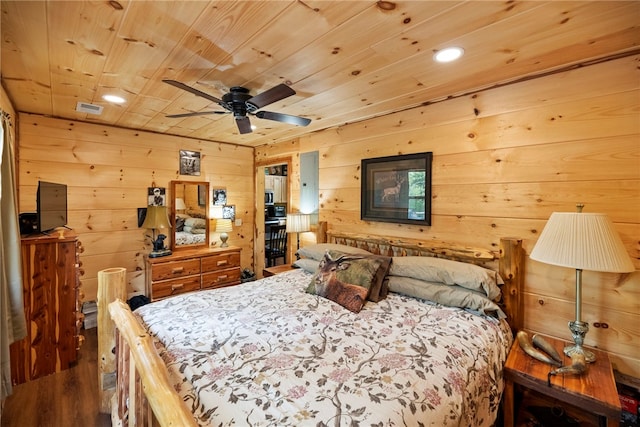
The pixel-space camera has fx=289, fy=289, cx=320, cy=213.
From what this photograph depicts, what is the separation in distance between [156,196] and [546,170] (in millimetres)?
4137

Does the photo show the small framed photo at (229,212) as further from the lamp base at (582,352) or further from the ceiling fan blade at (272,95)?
the lamp base at (582,352)

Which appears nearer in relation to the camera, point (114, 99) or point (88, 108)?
point (114, 99)

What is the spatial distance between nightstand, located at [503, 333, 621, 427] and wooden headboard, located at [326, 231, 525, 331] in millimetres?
299

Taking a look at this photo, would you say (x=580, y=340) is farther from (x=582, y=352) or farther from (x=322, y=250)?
(x=322, y=250)

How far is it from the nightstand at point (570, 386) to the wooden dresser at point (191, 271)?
335 centimetres

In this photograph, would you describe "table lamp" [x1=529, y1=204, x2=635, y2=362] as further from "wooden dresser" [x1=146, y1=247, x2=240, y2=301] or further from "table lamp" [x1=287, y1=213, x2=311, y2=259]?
"wooden dresser" [x1=146, y1=247, x2=240, y2=301]

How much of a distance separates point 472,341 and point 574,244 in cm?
75

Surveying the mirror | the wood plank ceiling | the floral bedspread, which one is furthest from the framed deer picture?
the mirror

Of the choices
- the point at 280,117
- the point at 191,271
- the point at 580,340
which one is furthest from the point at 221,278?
the point at 580,340

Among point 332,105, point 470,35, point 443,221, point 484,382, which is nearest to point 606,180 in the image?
point 443,221

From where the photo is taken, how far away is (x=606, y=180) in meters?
1.76

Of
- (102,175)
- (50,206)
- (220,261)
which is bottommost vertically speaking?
(220,261)

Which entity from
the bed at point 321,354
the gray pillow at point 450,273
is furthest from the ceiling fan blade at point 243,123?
the gray pillow at point 450,273

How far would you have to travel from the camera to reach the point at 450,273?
6.79 feet
